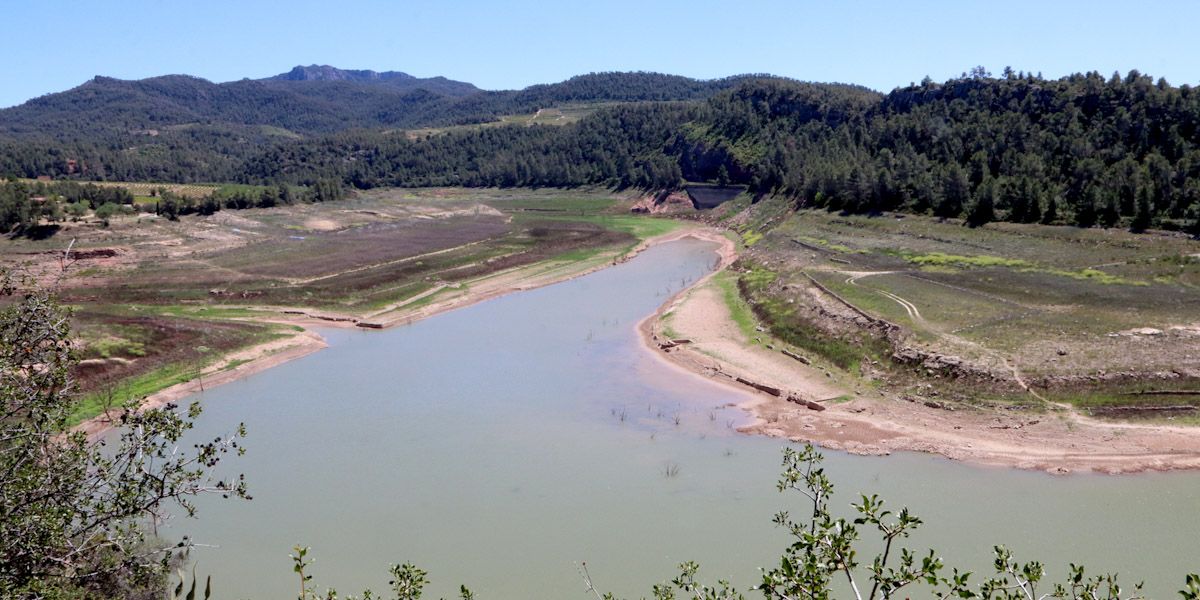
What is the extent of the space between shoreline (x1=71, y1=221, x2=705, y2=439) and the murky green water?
2253 millimetres

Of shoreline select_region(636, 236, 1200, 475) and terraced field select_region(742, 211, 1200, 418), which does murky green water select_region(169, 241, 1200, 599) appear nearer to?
shoreline select_region(636, 236, 1200, 475)

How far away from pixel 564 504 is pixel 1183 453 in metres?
23.3

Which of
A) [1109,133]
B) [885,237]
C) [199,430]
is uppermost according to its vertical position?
[1109,133]

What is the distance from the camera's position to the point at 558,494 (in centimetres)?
2728

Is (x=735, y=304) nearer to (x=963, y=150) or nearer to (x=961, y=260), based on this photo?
(x=961, y=260)

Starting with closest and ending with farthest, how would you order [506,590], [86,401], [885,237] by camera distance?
[506,590], [86,401], [885,237]

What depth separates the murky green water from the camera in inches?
A: 889

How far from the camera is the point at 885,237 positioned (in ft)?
246

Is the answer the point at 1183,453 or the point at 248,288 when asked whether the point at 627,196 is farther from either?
the point at 1183,453

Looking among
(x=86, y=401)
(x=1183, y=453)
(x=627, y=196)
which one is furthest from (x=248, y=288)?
(x=627, y=196)

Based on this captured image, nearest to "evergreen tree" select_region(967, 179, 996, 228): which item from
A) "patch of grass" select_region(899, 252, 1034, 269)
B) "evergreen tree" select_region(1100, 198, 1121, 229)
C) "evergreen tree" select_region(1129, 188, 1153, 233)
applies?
"evergreen tree" select_region(1100, 198, 1121, 229)

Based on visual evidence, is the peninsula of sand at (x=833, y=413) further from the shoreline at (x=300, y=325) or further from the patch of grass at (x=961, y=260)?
the patch of grass at (x=961, y=260)

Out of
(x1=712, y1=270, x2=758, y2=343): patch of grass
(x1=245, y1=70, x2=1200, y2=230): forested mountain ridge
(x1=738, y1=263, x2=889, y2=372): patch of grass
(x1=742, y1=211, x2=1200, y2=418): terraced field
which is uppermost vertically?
(x1=245, y1=70, x2=1200, y2=230): forested mountain ridge

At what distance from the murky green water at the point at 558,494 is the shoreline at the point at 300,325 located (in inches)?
88.7
